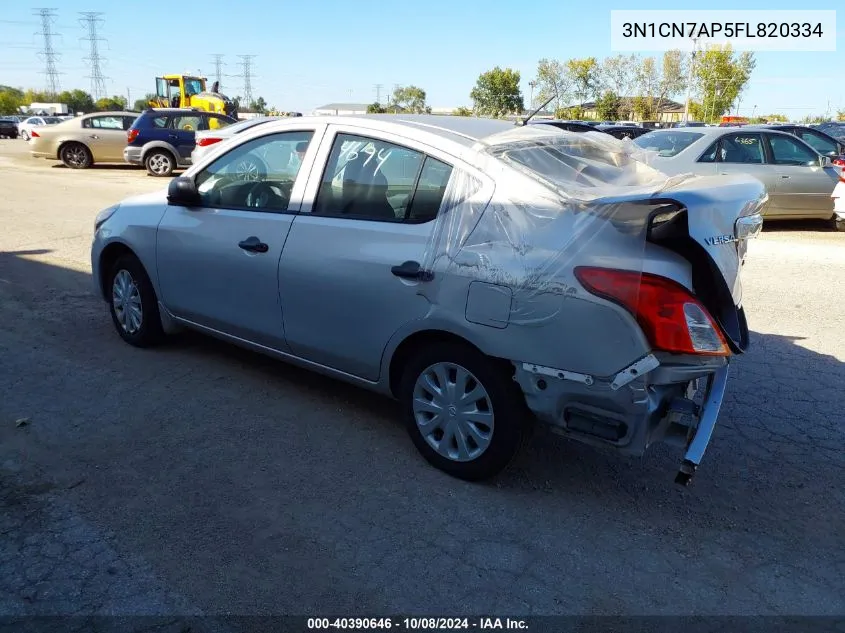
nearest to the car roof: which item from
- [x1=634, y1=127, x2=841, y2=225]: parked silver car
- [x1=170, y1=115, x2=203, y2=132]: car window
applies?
[x1=634, y1=127, x2=841, y2=225]: parked silver car

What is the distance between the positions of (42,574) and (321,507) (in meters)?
1.14

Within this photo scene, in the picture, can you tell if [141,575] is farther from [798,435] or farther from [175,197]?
[798,435]

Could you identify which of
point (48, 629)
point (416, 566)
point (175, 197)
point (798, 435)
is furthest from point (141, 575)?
point (798, 435)

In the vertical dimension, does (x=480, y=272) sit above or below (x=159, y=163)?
below

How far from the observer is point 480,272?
3.14 meters

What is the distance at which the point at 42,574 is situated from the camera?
107 inches

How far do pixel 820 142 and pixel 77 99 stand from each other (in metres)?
133

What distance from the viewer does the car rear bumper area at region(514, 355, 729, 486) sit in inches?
113

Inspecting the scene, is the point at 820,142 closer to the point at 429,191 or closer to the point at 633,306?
the point at 429,191

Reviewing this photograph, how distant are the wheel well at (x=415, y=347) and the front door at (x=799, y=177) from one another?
9.33m

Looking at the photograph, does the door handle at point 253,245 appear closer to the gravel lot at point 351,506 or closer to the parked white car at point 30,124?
the gravel lot at point 351,506

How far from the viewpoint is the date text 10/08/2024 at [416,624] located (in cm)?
252

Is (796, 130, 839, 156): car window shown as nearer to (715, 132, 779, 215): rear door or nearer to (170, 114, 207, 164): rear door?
(715, 132, 779, 215): rear door

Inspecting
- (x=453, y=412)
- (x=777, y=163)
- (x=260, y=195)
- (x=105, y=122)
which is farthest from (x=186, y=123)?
(x=453, y=412)
